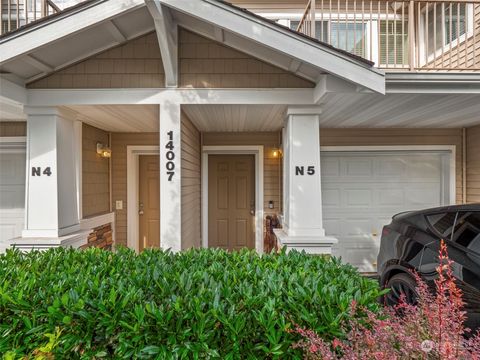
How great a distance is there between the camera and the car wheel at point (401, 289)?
2850 mm

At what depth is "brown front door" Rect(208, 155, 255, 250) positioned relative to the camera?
632 centimetres

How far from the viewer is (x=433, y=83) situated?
3338 mm

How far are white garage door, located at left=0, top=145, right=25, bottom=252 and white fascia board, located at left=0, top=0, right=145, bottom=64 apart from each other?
7.80ft

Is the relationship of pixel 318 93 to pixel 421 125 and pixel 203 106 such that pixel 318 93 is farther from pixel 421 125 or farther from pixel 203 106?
pixel 421 125

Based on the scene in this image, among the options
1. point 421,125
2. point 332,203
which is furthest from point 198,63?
point 421,125

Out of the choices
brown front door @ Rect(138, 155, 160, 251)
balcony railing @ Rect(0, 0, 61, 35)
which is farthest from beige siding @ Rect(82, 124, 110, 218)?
balcony railing @ Rect(0, 0, 61, 35)

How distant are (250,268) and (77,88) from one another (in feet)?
10.1

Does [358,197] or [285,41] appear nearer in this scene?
[285,41]

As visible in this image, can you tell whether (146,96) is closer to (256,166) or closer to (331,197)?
(256,166)

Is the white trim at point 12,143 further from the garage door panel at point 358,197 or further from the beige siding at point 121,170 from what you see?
the garage door panel at point 358,197

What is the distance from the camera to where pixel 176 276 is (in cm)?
205

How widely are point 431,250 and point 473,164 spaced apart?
332 centimetres

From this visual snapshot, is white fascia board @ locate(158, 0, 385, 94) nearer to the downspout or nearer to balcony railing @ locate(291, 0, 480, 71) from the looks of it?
balcony railing @ locate(291, 0, 480, 71)

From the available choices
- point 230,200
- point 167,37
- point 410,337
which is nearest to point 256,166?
point 230,200
